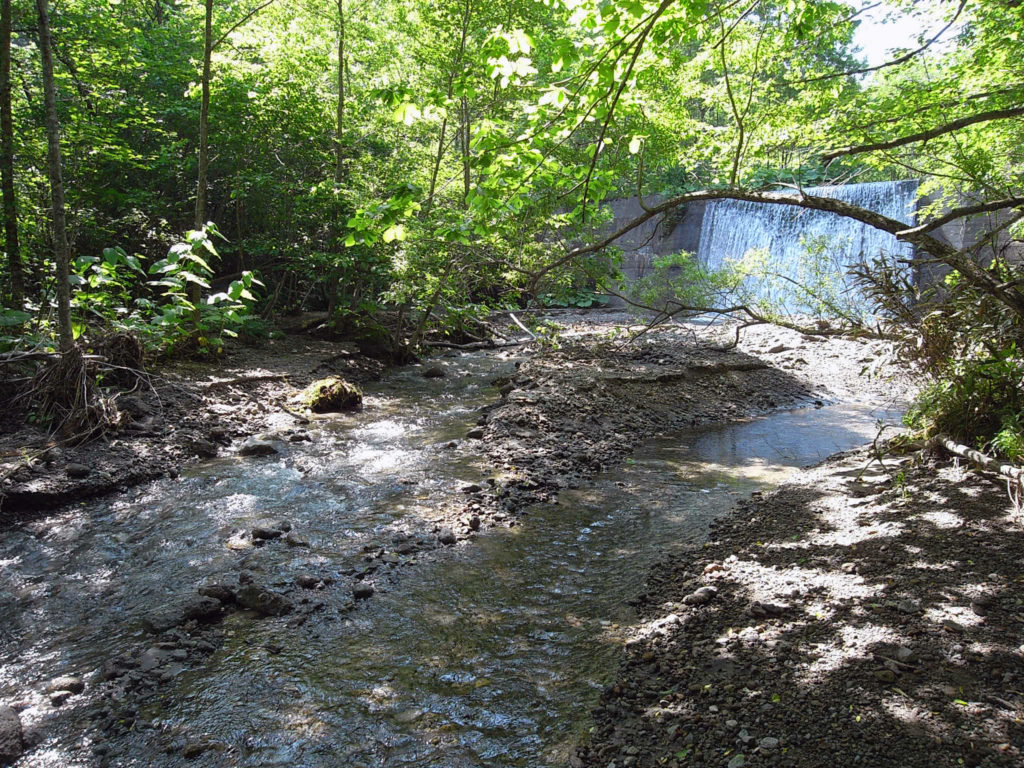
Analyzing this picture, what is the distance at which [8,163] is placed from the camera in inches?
313

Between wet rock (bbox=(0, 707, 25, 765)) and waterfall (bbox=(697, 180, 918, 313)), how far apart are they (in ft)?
46.8

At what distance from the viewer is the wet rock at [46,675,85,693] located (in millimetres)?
3158

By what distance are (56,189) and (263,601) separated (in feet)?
16.2

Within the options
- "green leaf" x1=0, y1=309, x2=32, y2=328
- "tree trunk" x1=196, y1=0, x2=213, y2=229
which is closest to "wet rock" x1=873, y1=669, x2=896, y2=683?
"green leaf" x1=0, y1=309, x2=32, y2=328

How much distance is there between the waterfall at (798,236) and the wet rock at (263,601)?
1289cm

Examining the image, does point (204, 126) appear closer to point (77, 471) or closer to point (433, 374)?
point (433, 374)

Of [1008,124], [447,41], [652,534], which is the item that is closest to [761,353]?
[1008,124]

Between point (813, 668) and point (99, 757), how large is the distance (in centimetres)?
333

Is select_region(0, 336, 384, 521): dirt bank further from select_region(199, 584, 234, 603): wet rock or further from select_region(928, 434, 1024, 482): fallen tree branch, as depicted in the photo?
select_region(928, 434, 1024, 482): fallen tree branch

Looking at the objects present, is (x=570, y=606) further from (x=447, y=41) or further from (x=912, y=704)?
(x=447, y=41)

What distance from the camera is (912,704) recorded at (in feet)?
8.22

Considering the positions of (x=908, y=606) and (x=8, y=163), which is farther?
(x=8, y=163)

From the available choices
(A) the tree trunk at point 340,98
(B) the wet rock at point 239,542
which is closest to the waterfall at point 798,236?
(A) the tree trunk at point 340,98

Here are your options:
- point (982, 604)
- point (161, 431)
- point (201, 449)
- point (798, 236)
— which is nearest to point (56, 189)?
point (161, 431)
